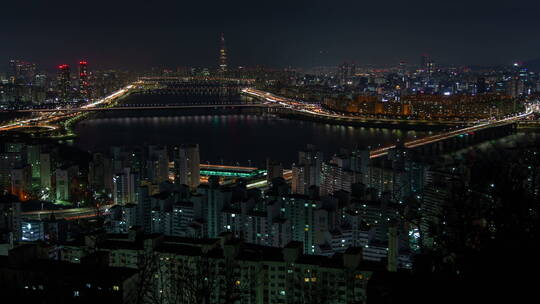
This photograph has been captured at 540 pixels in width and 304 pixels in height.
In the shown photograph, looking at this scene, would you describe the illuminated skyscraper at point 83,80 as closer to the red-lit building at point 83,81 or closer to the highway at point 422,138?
the red-lit building at point 83,81

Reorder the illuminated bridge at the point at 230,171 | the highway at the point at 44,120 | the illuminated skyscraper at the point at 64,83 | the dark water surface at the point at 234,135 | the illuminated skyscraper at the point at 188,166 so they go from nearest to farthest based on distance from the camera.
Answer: the illuminated skyscraper at the point at 188,166 → the illuminated bridge at the point at 230,171 → the dark water surface at the point at 234,135 → the highway at the point at 44,120 → the illuminated skyscraper at the point at 64,83

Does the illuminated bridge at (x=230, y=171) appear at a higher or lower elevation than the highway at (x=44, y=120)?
lower

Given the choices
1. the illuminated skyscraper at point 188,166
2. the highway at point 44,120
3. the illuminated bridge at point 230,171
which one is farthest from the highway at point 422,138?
the highway at point 44,120

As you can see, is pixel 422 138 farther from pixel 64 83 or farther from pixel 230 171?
pixel 64 83

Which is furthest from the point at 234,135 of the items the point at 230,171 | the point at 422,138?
the point at 230,171

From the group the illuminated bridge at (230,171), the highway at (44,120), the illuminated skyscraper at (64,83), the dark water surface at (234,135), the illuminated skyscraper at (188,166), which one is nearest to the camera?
the illuminated skyscraper at (188,166)

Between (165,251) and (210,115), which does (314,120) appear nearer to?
(210,115)

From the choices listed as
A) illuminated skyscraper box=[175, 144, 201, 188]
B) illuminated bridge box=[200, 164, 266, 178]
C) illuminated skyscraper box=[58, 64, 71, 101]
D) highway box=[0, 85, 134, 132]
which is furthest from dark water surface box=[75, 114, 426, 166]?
illuminated skyscraper box=[58, 64, 71, 101]
